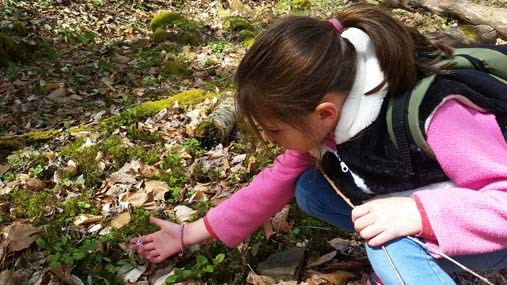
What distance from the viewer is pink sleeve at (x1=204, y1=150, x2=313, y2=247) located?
2229mm

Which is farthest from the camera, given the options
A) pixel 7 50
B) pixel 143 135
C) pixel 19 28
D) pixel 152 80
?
pixel 19 28

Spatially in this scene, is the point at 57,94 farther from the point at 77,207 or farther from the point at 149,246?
the point at 149,246

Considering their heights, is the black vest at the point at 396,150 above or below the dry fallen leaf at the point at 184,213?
above

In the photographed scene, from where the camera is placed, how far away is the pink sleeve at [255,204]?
223cm

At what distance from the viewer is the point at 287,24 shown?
5.45 feet

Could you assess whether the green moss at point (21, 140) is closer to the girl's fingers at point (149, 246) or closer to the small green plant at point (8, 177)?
the small green plant at point (8, 177)

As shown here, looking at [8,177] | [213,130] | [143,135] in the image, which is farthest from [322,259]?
[8,177]

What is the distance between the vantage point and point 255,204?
2.24m

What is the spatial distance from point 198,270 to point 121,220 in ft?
2.37

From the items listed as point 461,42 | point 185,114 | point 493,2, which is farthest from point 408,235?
point 493,2

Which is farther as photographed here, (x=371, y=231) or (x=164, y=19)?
(x=164, y=19)

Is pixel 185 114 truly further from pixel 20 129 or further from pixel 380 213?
pixel 380 213

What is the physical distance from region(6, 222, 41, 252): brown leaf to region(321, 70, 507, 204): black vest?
5.55 ft

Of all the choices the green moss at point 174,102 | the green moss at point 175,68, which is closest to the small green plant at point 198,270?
the green moss at point 174,102
